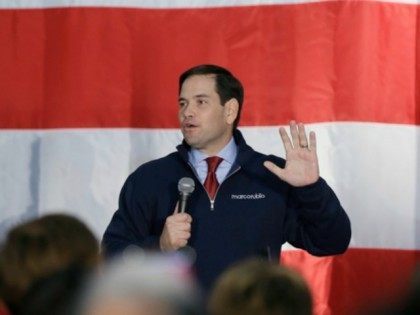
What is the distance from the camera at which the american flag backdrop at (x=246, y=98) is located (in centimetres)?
429

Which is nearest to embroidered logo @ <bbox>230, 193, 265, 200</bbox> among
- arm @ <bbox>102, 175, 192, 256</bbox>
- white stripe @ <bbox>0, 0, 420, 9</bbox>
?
arm @ <bbox>102, 175, 192, 256</bbox>

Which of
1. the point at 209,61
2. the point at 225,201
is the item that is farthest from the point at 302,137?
the point at 209,61

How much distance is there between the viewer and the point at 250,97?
14.6ft

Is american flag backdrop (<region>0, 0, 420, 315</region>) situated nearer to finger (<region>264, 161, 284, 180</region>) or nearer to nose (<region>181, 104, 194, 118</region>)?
nose (<region>181, 104, 194, 118</region>)

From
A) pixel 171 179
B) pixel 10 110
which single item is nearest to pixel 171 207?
pixel 171 179

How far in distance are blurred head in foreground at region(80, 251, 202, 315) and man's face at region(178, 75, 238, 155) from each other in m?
2.38

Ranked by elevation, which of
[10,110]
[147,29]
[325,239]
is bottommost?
[325,239]

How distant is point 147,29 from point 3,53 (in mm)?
557

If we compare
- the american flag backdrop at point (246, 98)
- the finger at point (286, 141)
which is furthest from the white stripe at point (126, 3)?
the finger at point (286, 141)

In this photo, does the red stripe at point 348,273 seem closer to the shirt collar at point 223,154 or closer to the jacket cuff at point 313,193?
the shirt collar at point 223,154

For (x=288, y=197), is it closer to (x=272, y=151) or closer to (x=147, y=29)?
(x=272, y=151)

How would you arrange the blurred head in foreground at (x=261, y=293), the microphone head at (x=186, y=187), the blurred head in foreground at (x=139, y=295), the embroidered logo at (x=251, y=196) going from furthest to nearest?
the embroidered logo at (x=251, y=196) → the microphone head at (x=186, y=187) → the blurred head in foreground at (x=261, y=293) → the blurred head in foreground at (x=139, y=295)

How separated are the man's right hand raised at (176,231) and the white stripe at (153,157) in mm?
1146

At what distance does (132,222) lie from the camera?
356 centimetres
